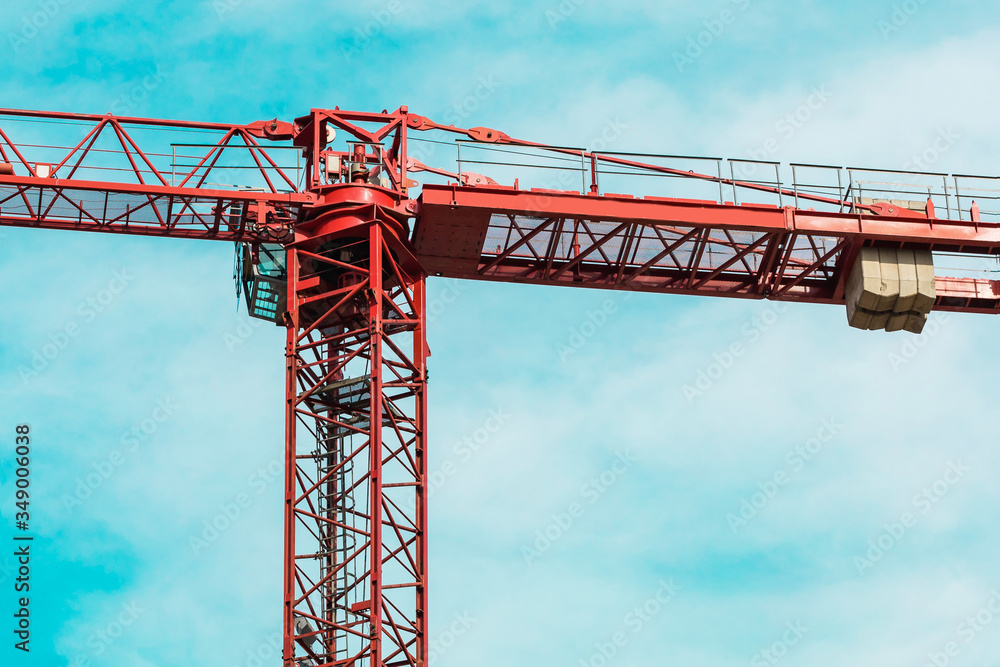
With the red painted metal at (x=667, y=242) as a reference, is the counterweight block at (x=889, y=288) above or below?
below

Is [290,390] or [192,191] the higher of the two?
[192,191]

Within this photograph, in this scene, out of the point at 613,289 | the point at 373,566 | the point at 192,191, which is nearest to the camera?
the point at 373,566

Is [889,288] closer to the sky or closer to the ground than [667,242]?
closer to the ground

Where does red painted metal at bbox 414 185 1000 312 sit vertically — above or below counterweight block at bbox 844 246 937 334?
above

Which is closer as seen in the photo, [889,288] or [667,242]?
[667,242]

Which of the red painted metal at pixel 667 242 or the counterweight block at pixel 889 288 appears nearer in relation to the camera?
the red painted metal at pixel 667 242

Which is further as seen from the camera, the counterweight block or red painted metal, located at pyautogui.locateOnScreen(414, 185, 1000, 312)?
the counterweight block

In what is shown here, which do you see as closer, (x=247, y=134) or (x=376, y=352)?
(x=376, y=352)

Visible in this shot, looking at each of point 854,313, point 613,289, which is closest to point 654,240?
point 613,289

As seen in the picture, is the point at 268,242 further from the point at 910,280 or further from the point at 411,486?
the point at 910,280

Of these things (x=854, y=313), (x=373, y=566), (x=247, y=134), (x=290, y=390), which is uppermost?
(x=247, y=134)

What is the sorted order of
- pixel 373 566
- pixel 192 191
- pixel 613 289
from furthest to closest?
pixel 613 289, pixel 192 191, pixel 373 566

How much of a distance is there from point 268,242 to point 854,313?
1454 centimetres

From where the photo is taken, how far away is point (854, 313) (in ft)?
160
